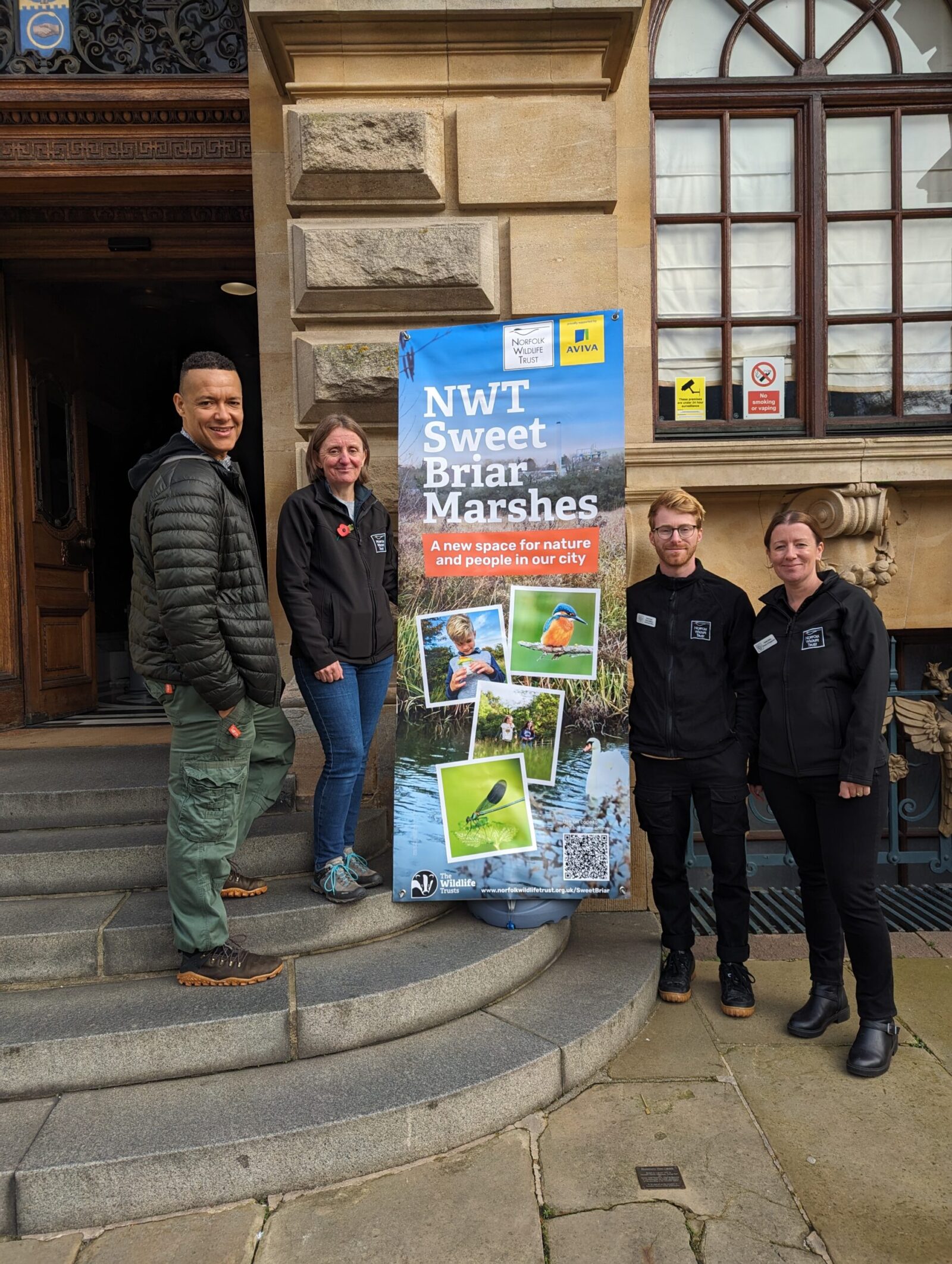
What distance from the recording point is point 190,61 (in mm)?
4668

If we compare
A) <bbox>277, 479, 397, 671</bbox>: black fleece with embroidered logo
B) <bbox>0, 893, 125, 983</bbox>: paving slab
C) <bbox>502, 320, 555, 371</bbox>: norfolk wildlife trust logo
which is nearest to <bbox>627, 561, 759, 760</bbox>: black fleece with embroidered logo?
<bbox>502, 320, 555, 371</bbox>: norfolk wildlife trust logo

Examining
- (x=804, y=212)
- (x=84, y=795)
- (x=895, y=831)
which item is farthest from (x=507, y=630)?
(x=804, y=212)

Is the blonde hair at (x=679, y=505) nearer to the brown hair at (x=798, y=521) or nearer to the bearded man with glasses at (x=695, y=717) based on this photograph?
the bearded man with glasses at (x=695, y=717)

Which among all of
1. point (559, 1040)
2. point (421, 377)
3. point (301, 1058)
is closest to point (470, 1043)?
point (559, 1040)

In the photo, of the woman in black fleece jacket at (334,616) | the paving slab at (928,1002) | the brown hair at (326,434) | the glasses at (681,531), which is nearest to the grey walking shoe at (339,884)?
the woman in black fleece jacket at (334,616)

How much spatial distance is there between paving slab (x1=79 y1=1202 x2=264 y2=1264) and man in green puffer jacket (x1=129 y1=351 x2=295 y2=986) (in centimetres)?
73

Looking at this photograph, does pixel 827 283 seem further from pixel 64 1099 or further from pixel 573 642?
pixel 64 1099

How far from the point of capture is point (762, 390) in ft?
16.4

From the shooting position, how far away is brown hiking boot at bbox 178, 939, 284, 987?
2.96 meters

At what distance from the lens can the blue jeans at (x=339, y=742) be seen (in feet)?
10.7

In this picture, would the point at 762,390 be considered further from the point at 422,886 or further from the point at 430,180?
the point at 422,886

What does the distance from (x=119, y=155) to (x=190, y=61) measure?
638 mm

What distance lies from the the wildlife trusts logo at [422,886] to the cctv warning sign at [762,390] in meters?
3.23

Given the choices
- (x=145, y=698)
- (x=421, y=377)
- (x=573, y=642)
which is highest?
(x=421, y=377)
